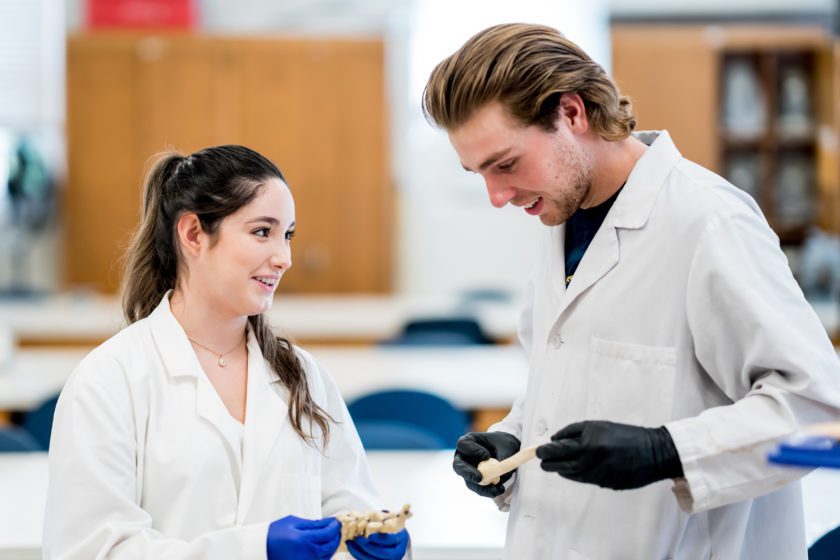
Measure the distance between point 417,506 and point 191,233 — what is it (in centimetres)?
89

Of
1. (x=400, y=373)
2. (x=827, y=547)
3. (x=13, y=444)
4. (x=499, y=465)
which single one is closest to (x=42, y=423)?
(x=13, y=444)

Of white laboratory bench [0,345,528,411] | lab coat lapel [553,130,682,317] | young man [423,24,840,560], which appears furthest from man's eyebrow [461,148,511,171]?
white laboratory bench [0,345,528,411]

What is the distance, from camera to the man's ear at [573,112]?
1.51 metres

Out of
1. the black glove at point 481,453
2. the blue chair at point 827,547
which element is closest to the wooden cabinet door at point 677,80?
the blue chair at point 827,547

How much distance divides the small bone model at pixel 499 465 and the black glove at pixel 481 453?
0.08ft

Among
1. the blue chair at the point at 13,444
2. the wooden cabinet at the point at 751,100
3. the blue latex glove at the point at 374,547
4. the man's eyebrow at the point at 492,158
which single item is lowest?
the blue chair at the point at 13,444

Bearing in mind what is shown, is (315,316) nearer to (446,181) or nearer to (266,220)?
(446,181)

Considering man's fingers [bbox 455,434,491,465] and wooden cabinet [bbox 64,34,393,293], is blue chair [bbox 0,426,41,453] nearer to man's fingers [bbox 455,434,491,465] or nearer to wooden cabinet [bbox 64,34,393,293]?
man's fingers [bbox 455,434,491,465]

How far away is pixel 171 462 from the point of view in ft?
5.09

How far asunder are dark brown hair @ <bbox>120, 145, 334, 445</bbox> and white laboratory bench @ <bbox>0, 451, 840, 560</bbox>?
34 centimetres

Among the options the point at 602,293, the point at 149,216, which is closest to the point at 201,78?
the point at 149,216

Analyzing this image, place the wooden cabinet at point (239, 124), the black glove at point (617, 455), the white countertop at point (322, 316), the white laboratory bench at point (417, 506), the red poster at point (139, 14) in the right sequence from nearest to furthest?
the black glove at point (617, 455)
the white laboratory bench at point (417, 506)
the white countertop at point (322, 316)
the wooden cabinet at point (239, 124)
the red poster at point (139, 14)

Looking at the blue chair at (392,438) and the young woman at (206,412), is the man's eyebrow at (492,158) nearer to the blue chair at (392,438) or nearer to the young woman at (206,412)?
the young woman at (206,412)

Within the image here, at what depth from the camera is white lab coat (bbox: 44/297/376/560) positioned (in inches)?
58.4
